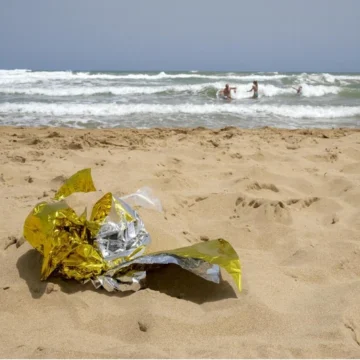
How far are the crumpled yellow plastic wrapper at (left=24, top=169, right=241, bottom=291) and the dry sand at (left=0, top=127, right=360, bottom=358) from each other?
66 millimetres

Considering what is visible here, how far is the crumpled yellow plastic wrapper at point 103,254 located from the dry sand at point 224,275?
0.07 metres

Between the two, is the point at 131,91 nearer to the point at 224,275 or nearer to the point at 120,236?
the point at 120,236

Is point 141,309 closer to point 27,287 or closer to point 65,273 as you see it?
point 65,273

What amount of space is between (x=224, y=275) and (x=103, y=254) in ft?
1.85

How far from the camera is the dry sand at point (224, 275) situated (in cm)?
140

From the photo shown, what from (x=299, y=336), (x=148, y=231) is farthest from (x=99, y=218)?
(x=299, y=336)

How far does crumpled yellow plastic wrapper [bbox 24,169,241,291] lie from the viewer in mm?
1700

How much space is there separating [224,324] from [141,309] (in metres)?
0.34

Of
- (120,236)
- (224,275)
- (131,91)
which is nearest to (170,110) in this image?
(131,91)

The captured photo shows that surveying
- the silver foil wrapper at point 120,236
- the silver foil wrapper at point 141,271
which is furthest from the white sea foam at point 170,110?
the silver foil wrapper at point 141,271

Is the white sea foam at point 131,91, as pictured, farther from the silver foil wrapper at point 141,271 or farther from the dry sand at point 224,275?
the silver foil wrapper at point 141,271

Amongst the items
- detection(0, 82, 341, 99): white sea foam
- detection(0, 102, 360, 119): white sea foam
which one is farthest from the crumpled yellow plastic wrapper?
detection(0, 82, 341, 99): white sea foam

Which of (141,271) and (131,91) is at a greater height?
(141,271)

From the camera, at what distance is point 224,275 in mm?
1777
